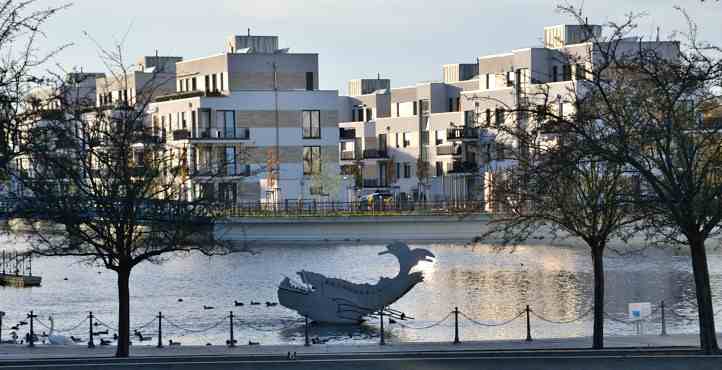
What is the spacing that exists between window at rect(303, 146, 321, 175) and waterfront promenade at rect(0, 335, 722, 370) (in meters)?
64.2

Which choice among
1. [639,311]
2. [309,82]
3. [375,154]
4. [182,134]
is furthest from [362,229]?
[639,311]

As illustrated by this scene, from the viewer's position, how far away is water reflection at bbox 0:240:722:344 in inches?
1588

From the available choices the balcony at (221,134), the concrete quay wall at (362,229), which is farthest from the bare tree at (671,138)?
the balcony at (221,134)

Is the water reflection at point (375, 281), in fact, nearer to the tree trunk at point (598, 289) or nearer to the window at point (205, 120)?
the tree trunk at point (598, 289)

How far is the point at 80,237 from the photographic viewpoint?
2788 cm

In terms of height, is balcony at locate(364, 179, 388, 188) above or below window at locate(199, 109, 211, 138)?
below

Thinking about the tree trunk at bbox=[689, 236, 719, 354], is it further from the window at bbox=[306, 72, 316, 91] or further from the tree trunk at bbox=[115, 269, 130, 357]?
the window at bbox=[306, 72, 316, 91]

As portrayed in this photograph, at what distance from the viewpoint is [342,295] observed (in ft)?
141

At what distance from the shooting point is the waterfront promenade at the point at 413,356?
23281 millimetres

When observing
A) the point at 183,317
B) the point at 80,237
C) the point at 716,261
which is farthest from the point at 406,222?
the point at 80,237

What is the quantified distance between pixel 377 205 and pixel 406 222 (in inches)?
210

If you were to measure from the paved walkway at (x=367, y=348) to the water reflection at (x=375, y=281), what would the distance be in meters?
5.93

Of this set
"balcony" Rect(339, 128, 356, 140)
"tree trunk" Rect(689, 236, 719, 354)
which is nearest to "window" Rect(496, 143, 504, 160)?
"tree trunk" Rect(689, 236, 719, 354)

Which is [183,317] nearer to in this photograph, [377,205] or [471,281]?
[471,281]
